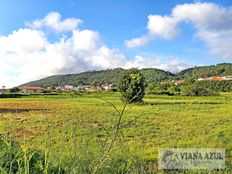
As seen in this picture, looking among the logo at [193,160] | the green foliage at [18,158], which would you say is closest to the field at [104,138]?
the green foliage at [18,158]

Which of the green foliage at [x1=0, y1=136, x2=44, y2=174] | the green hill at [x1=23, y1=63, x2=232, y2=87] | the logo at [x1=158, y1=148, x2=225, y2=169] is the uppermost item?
the green hill at [x1=23, y1=63, x2=232, y2=87]

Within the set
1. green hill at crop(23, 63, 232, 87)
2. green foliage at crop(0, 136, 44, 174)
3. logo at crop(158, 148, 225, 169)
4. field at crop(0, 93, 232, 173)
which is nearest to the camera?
green foliage at crop(0, 136, 44, 174)

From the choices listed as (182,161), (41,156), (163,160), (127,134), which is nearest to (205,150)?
(182,161)

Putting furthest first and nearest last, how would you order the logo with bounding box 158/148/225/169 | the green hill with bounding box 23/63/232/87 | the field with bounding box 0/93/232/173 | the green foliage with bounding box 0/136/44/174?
the logo with bounding box 158/148/225/169
the green hill with bounding box 23/63/232/87
the field with bounding box 0/93/232/173
the green foliage with bounding box 0/136/44/174

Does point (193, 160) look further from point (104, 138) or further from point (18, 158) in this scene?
point (18, 158)

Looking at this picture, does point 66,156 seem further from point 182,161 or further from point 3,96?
point 3,96

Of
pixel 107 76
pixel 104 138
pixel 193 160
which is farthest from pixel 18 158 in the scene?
pixel 193 160

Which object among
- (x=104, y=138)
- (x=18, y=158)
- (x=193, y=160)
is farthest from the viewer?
(x=193, y=160)

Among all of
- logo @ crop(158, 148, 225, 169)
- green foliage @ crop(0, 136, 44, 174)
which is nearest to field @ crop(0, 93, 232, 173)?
green foliage @ crop(0, 136, 44, 174)

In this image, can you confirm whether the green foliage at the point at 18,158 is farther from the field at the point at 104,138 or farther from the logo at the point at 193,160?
the logo at the point at 193,160

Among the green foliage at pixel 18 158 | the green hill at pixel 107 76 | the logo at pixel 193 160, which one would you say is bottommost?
the logo at pixel 193 160

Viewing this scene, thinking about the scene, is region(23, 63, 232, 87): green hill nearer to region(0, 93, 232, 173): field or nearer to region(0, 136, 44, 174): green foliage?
region(0, 93, 232, 173): field

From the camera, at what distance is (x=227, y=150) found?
26.7 ft

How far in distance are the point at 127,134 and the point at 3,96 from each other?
39489 mm
